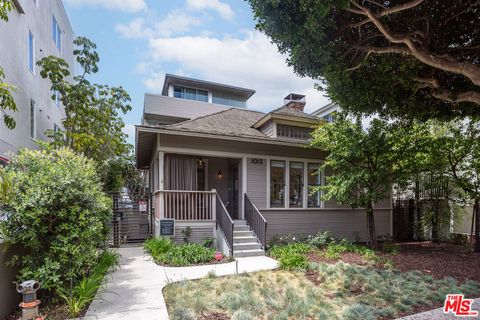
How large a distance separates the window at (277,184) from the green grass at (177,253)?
3.20m

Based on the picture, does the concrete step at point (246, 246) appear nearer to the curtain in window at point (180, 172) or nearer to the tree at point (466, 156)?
the curtain in window at point (180, 172)

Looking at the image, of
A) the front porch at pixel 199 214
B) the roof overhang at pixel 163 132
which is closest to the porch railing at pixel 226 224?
the front porch at pixel 199 214

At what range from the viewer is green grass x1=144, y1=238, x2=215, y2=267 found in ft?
22.0

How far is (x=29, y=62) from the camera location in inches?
405

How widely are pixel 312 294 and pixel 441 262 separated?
4900 mm

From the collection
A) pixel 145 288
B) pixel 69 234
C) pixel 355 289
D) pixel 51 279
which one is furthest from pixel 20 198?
pixel 355 289

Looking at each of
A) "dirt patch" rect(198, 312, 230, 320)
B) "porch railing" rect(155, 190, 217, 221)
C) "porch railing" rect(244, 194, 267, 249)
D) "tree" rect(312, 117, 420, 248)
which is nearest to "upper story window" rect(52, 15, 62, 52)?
"porch railing" rect(155, 190, 217, 221)

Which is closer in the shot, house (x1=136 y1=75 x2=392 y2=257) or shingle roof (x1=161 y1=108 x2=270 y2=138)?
house (x1=136 y1=75 x2=392 y2=257)

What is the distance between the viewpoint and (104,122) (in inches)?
503

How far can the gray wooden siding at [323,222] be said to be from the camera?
31.1 feet

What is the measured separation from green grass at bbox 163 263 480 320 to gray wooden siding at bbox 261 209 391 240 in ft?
10.8

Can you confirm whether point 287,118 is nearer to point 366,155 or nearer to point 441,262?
point 366,155

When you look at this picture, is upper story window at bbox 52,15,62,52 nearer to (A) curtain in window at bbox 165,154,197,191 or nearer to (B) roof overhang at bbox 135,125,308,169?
(B) roof overhang at bbox 135,125,308,169

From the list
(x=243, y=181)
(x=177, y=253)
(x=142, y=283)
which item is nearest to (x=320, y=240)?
(x=243, y=181)
